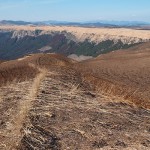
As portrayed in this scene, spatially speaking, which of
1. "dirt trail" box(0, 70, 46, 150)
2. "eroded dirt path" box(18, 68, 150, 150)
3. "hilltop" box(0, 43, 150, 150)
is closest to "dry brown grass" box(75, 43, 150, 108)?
"hilltop" box(0, 43, 150, 150)

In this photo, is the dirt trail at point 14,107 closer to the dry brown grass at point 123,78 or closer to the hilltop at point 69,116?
the hilltop at point 69,116

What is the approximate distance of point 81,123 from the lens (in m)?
11.0

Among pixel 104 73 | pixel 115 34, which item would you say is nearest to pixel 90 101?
pixel 104 73

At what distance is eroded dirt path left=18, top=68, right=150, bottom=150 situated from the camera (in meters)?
9.37

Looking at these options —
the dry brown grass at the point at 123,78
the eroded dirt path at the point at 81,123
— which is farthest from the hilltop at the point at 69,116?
the dry brown grass at the point at 123,78

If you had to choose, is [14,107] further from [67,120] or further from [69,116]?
[67,120]

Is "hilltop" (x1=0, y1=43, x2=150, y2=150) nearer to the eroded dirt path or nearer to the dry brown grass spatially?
the eroded dirt path

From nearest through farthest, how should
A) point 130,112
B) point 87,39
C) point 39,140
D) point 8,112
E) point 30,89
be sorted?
point 39,140 < point 8,112 < point 130,112 < point 30,89 < point 87,39

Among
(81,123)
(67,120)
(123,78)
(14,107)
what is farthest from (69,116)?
(123,78)

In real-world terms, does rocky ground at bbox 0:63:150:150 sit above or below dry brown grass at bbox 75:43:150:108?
above

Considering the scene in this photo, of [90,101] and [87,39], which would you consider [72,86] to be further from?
[87,39]

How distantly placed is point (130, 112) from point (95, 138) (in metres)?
3.11

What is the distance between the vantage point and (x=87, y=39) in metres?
190

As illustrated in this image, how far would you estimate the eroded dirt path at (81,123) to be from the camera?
937 centimetres
